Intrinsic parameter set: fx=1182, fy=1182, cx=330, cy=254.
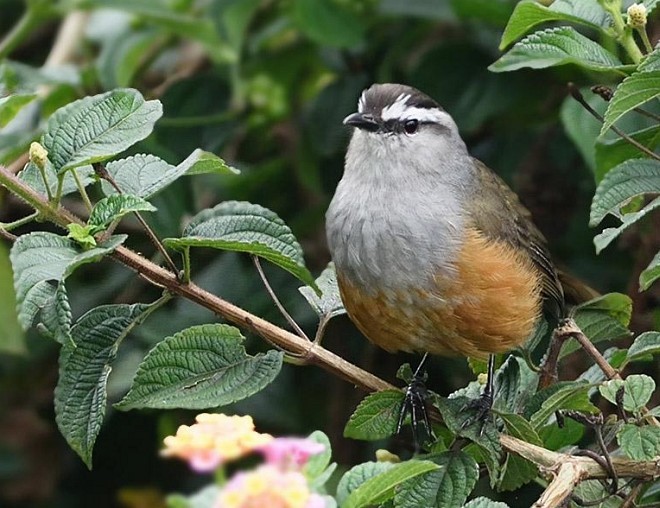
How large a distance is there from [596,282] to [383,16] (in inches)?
48.7

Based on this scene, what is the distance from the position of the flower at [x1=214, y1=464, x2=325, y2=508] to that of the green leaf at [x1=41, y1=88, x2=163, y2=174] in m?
0.98

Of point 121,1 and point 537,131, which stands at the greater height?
point 121,1

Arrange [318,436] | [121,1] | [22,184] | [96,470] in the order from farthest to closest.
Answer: [96,470] < [121,1] < [22,184] < [318,436]

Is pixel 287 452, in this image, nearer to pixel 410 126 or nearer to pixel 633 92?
pixel 633 92

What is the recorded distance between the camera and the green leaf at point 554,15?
246 cm

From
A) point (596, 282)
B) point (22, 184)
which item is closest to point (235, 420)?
point (22, 184)

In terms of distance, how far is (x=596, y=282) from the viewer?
398cm

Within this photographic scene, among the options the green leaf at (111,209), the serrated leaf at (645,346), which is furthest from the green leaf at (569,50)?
the green leaf at (111,209)

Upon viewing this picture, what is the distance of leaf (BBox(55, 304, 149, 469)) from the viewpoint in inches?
86.6

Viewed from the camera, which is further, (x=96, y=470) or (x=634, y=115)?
(x=96, y=470)

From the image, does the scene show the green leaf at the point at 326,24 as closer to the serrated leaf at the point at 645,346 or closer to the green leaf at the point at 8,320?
the green leaf at the point at 8,320

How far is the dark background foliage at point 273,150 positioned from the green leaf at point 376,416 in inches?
53.1

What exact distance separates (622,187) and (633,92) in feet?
0.74

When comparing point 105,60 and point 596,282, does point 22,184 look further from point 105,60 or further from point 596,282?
point 596,282
